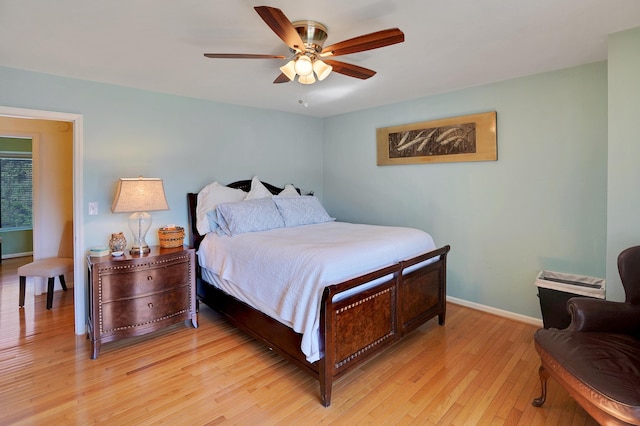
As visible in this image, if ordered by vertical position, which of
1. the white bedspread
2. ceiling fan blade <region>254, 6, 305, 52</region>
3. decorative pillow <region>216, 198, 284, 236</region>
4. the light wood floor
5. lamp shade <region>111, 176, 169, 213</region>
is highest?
ceiling fan blade <region>254, 6, 305, 52</region>

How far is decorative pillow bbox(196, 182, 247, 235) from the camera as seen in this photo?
3518 millimetres

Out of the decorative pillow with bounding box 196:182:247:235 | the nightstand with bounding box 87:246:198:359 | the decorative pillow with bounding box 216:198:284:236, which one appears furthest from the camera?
the decorative pillow with bounding box 196:182:247:235

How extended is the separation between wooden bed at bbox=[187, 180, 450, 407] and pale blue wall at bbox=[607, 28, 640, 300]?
1223 mm

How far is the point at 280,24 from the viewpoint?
1.66 m

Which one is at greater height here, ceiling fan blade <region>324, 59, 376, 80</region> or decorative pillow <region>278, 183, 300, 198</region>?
ceiling fan blade <region>324, 59, 376, 80</region>

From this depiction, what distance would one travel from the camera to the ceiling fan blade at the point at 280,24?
1515 mm

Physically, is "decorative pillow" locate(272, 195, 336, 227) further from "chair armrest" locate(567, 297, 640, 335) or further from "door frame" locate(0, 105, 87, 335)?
"chair armrest" locate(567, 297, 640, 335)

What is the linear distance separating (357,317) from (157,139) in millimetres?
2765

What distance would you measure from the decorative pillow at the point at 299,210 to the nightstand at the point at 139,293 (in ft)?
3.62

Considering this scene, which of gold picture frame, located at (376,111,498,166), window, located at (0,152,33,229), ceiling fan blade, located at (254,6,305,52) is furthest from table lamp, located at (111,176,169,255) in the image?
window, located at (0,152,33,229)

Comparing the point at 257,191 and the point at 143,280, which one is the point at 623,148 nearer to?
the point at 257,191

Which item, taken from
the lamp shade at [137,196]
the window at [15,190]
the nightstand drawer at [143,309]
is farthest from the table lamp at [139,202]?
the window at [15,190]

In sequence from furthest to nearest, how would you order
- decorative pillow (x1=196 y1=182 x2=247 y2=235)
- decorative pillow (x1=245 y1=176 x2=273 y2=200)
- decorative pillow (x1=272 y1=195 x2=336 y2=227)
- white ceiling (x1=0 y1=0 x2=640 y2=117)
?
1. decorative pillow (x1=245 y1=176 x2=273 y2=200)
2. decorative pillow (x1=272 y1=195 x2=336 y2=227)
3. decorative pillow (x1=196 y1=182 x2=247 y2=235)
4. white ceiling (x1=0 y1=0 x2=640 y2=117)

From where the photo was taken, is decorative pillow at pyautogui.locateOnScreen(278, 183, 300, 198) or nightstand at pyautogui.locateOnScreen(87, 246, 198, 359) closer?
nightstand at pyautogui.locateOnScreen(87, 246, 198, 359)
